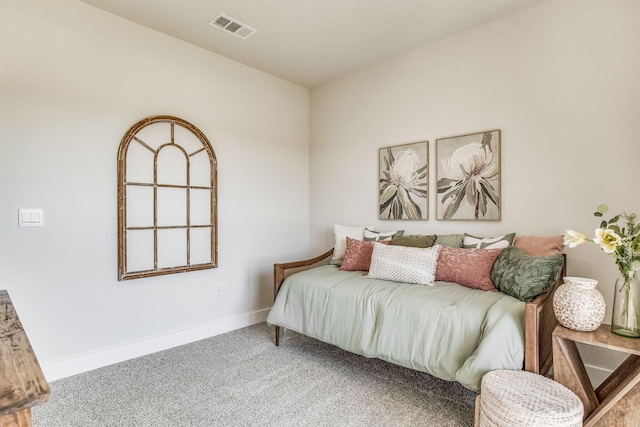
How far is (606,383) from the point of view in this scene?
67.9 inches

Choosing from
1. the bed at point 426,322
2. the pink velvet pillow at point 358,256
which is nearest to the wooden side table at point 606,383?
the bed at point 426,322

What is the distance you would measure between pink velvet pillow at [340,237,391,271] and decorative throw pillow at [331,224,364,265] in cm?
22

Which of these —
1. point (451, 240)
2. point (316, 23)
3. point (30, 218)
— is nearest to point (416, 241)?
point (451, 240)

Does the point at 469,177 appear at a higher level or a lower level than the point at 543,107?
lower

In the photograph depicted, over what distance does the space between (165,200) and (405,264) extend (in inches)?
78.7

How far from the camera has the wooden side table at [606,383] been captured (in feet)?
4.81

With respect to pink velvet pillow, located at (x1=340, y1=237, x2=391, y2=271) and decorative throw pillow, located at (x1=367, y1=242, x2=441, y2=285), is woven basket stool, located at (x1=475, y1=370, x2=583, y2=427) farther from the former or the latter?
pink velvet pillow, located at (x1=340, y1=237, x2=391, y2=271)

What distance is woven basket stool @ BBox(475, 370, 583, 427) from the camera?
1327mm

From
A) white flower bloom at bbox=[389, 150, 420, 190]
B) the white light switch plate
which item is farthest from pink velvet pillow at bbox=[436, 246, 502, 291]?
the white light switch plate

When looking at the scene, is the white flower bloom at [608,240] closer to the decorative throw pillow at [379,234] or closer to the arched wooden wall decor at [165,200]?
the decorative throw pillow at [379,234]

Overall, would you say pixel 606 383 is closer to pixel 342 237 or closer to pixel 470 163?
pixel 470 163

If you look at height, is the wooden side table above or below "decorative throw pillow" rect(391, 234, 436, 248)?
below

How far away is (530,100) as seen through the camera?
2.46 metres

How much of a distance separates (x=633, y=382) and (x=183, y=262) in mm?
2934
